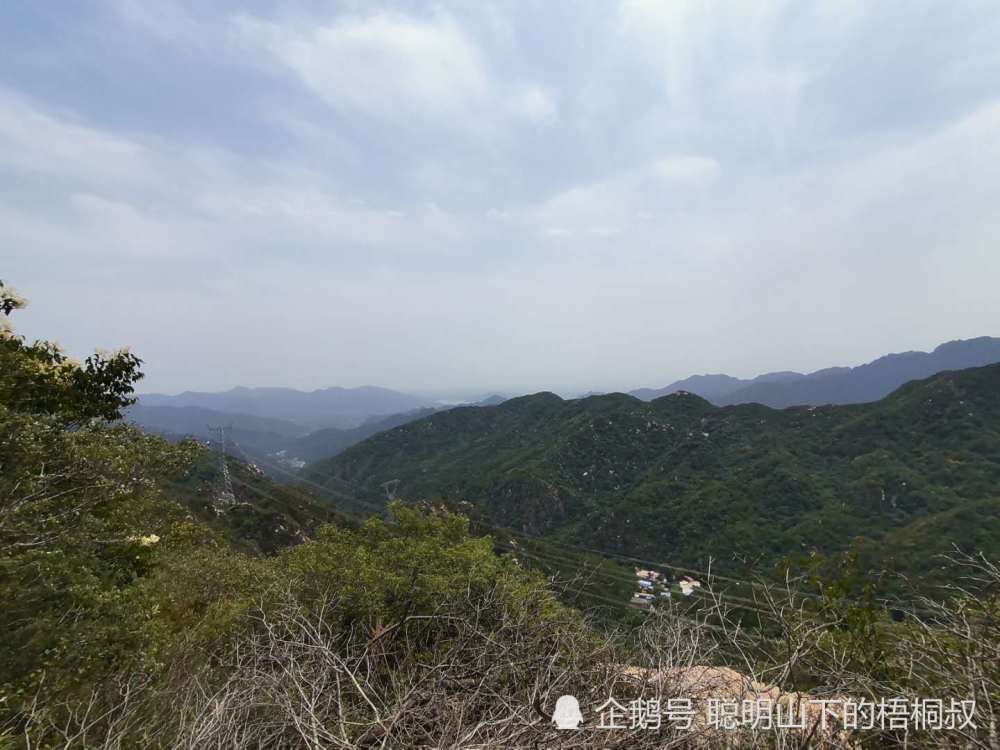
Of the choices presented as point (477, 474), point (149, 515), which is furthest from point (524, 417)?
point (149, 515)

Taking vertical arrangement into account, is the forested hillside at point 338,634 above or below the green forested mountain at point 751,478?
above

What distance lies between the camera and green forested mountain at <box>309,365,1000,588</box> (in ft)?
139

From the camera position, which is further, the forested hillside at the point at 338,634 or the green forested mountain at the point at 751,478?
the green forested mountain at the point at 751,478

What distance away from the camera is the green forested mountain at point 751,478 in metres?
42.3

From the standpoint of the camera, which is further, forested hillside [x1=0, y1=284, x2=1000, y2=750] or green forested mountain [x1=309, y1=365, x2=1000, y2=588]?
green forested mountain [x1=309, y1=365, x2=1000, y2=588]

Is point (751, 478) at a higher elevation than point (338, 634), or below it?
below

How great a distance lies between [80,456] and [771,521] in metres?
57.0

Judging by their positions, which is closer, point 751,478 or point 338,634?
point 338,634

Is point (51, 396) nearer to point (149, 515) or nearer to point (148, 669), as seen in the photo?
point (149, 515)

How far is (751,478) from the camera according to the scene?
5744 cm

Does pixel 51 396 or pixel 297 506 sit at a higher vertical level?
pixel 51 396

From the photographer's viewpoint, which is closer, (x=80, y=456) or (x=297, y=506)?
(x=80, y=456)

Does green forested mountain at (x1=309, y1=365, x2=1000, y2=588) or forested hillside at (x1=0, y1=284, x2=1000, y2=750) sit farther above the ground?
forested hillside at (x1=0, y1=284, x2=1000, y2=750)

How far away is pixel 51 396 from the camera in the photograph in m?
8.73
